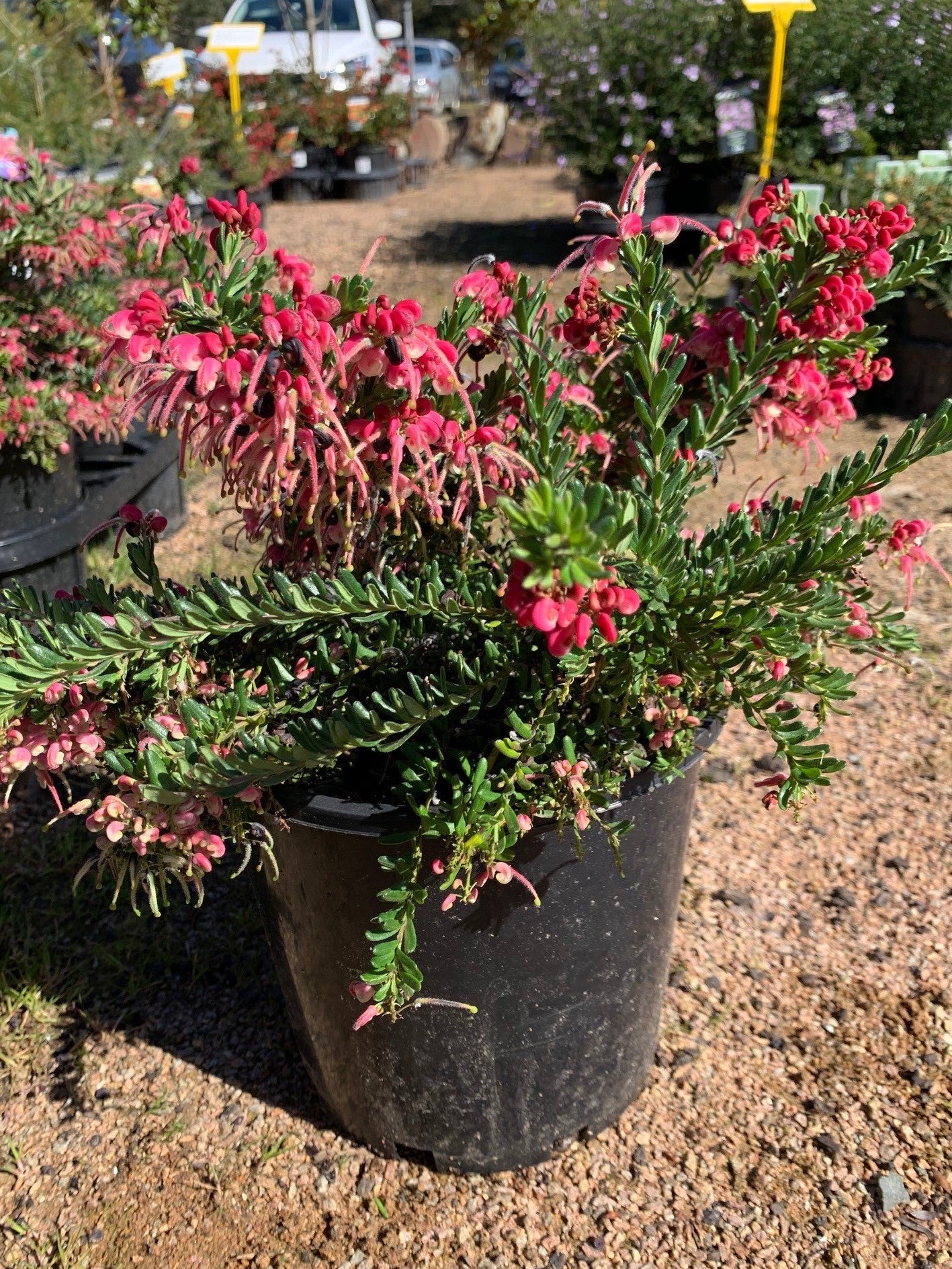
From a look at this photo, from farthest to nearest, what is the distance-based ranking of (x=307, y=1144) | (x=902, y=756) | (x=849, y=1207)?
(x=902, y=756)
(x=307, y=1144)
(x=849, y=1207)

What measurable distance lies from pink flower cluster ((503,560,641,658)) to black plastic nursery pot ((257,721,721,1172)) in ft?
1.61

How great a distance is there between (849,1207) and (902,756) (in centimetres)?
134

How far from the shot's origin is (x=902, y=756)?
2.78 meters

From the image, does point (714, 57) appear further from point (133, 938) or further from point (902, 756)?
point (133, 938)

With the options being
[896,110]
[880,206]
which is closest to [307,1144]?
[880,206]

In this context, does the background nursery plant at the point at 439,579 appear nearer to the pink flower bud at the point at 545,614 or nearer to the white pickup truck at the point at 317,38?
the pink flower bud at the point at 545,614

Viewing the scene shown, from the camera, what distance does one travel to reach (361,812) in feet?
4.45

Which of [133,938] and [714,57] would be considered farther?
[714,57]

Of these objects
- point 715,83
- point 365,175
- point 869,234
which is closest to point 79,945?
point 869,234

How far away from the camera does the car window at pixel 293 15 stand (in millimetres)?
13812

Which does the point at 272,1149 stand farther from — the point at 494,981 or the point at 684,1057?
the point at 684,1057

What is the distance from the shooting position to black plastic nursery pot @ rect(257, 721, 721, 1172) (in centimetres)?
145

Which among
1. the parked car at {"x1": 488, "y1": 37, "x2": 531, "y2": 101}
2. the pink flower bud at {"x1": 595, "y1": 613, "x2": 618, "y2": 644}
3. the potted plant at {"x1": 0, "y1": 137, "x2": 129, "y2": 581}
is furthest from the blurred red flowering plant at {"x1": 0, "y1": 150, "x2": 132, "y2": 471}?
the parked car at {"x1": 488, "y1": 37, "x2": 531, "y2": 101}

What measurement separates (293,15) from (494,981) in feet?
49.0
